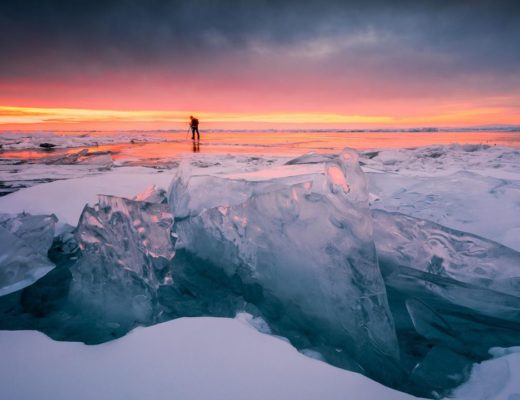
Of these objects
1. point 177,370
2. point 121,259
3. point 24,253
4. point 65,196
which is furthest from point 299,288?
point 65,196

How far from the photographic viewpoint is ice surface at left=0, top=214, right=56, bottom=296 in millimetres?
1504

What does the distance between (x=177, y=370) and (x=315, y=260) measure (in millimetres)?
649

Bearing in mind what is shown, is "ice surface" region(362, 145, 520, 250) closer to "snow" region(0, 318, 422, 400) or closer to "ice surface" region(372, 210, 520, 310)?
"ice surface" region(372, 210, 520, 310)

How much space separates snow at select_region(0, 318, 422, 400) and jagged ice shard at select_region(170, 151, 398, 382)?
18cm

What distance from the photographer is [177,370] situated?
0.86 metres

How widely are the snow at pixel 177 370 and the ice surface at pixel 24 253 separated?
59 centimetres

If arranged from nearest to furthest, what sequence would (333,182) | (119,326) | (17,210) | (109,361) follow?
1. (109,361)
2. (119,326)
3. (333,182)
4. (17,210)

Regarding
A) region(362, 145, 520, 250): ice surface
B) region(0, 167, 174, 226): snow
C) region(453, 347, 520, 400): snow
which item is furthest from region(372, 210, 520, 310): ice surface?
region(0, 167, 174, 226): snow

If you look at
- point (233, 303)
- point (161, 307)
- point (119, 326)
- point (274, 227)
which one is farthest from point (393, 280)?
point (119, 326)

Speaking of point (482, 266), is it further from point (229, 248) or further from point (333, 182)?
point (229, 248)

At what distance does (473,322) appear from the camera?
4.09 ft

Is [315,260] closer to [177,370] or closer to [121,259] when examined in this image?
[177,370]

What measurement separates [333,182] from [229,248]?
2.02 ft

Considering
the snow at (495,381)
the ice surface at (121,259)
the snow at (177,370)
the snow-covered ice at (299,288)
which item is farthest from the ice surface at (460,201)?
the ice surface at (121,259)
